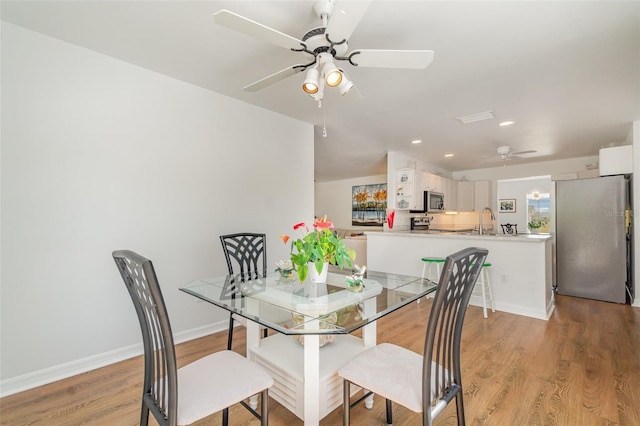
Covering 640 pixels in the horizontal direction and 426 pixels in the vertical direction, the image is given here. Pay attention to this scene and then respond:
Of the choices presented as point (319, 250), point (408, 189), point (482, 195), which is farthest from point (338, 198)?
point (319, 250)

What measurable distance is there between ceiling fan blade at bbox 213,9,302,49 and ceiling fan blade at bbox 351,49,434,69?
35cm

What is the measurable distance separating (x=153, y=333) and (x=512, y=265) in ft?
12.7

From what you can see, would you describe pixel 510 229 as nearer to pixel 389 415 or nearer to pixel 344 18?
pixel 389 415

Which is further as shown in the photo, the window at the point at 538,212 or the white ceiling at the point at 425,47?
the window at the point at 538,212

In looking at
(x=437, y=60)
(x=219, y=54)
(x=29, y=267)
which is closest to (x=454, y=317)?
(x=437, y=60)

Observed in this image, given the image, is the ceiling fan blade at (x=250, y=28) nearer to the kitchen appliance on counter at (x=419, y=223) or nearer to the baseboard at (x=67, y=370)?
the baseboard at (x=67, y=370)

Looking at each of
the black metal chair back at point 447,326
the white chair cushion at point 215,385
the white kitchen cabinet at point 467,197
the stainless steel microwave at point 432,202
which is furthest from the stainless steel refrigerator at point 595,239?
the white chair cushion at point 215,385

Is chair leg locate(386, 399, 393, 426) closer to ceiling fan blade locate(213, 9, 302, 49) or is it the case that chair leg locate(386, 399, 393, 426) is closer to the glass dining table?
the glass dining table

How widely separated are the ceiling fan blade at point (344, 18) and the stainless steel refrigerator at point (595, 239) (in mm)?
4574

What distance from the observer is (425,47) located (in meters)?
2.02

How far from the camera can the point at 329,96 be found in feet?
9.50

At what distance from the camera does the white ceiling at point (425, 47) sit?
170 centimetres

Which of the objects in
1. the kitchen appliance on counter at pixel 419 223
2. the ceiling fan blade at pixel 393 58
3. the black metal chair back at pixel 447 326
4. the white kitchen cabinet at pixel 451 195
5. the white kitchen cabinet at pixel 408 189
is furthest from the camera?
the white kitchen cabinet at pixel 451 195

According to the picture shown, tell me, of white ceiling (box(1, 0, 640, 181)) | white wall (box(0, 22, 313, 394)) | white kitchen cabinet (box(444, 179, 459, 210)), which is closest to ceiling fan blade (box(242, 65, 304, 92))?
white ceiling (box(1, 0, 640, 181))
